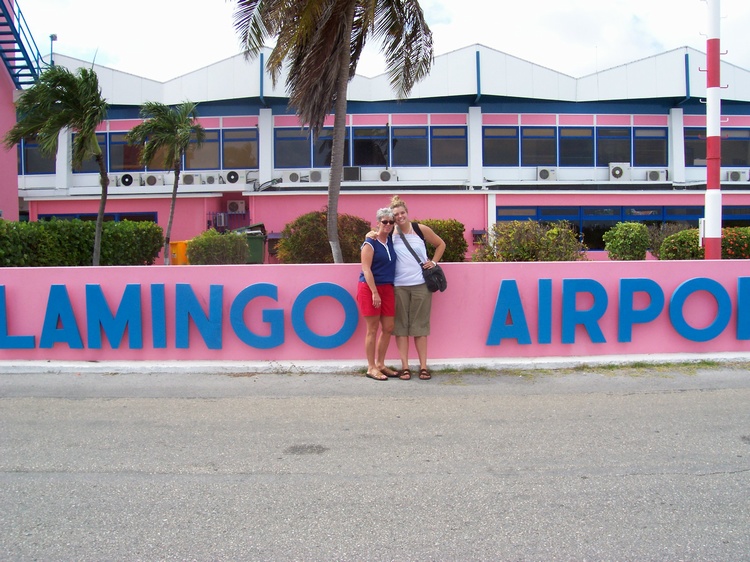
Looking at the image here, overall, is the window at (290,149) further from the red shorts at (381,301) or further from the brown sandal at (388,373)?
the brown sandal at (388,373)

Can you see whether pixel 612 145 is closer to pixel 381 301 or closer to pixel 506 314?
pixel 506 314

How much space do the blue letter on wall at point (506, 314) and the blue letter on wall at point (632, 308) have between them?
123cm

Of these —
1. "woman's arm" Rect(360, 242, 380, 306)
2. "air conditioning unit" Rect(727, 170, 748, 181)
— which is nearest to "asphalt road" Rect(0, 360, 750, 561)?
"woman's arm" Rect(360, 242, 380, 306)

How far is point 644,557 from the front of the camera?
11.5 feet

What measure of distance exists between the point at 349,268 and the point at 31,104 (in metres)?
8.95

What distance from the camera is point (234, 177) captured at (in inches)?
1029

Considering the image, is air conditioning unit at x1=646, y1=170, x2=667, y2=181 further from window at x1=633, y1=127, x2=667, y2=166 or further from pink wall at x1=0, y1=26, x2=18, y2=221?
pink wall at x1=0, y1=26, x2=18, y2=221

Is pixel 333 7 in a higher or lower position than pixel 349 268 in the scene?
higher

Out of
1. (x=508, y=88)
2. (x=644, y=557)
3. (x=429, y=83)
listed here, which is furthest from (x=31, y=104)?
(x=508, y=88)

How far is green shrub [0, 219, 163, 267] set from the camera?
1114cm

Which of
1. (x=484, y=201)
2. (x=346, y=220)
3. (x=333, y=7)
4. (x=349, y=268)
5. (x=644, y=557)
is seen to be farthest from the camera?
(x=484, y=201)

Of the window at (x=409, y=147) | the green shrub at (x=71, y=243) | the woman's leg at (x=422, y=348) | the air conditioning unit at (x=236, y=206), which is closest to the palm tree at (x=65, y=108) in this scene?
the green shrub at (x=71, y=243)

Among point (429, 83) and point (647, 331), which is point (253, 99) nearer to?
point (429, 83)

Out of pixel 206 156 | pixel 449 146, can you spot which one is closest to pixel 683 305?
pixel 449 146
